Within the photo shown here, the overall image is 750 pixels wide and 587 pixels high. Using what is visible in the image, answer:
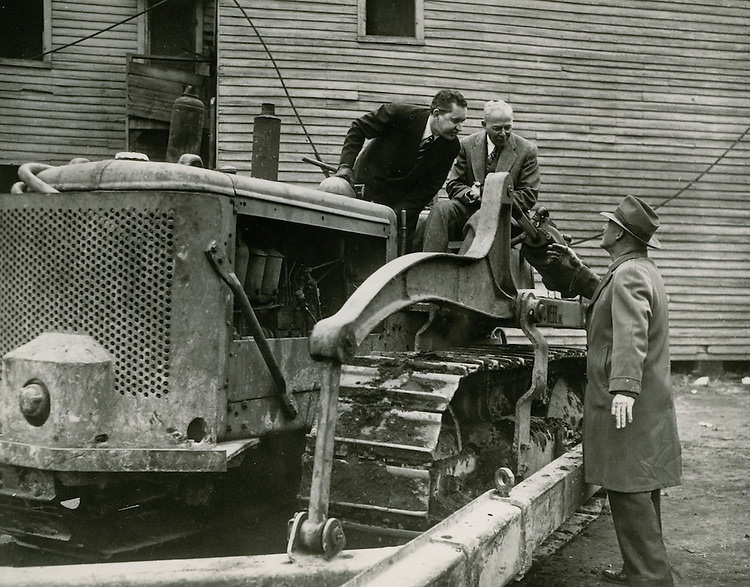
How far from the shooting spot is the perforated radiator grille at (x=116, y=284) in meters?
3.46

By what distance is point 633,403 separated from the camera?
12.1ft

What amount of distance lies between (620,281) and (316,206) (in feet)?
5.12

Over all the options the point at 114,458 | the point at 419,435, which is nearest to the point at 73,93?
the point at 114,458

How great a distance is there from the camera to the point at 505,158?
5.57 m

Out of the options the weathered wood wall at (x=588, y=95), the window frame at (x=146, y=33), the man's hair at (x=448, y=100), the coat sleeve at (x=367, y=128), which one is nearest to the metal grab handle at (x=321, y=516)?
the coat sleeve at (x=367, y=128)

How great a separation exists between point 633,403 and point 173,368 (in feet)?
6.78

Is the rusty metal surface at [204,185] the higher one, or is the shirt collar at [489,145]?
the shirt collar at [489,145]

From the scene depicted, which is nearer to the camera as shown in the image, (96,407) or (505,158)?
(96,407)

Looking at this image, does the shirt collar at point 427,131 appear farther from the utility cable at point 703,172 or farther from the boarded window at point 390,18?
the utility cable at point 703,172

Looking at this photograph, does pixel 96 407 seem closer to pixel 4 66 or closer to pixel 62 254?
pixel 62 254

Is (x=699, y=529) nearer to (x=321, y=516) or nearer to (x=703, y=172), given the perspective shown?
(x=321, y=516)

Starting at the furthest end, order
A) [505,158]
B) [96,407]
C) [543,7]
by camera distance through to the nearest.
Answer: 1. [543,7]
2. [505,158]
3. [96,407]

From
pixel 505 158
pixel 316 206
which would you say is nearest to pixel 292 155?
pixel 505 158

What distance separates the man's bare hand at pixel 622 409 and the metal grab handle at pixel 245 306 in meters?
1.56
